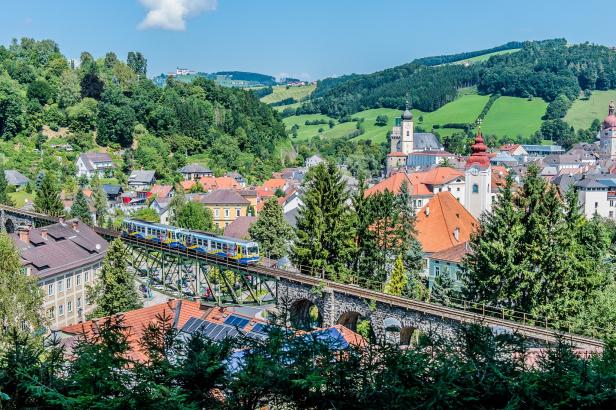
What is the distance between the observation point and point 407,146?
128125mm

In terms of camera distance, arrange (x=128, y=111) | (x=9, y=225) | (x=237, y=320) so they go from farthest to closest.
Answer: (x=128, y=111), (x=9, y=225), (x=237, y=320)

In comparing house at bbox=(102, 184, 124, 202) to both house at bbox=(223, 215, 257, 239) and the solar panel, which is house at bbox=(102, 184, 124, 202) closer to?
house at bbox=(223, 215, 257, 239)

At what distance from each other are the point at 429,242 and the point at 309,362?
35.2 metres

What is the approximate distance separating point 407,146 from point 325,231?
96710 millimetres

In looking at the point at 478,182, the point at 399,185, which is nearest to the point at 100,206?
the point at 399,185

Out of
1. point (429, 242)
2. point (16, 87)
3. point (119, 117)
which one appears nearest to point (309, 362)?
point (429, 242)

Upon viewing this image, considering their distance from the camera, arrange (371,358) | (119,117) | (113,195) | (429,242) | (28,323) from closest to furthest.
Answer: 1. (371,358)
2. (28,323)
3. (429,242)
4. (113,195)
5. (119,117)

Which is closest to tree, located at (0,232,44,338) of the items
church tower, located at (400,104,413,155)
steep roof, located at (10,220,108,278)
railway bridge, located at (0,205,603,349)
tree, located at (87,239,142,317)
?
tree, located at (87,239,142,317)

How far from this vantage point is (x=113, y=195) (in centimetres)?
8219

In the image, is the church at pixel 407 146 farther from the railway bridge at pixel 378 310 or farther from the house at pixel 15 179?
the railway bridge at pixel 378 310

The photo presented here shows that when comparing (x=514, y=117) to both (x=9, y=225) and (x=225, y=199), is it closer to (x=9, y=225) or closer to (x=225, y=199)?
(x=225, y=199)

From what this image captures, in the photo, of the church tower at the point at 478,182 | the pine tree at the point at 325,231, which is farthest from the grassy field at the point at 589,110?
the pine tree at the point at 325,231

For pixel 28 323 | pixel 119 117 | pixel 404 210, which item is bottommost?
pixel 28 323

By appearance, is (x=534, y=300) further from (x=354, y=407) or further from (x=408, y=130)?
(x=408, y=130)
